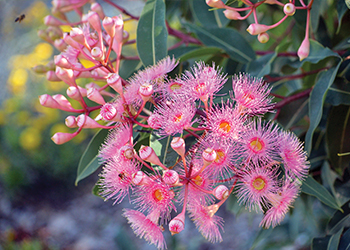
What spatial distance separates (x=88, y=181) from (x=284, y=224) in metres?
2.18

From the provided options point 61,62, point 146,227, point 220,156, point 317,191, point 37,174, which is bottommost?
point 37,174

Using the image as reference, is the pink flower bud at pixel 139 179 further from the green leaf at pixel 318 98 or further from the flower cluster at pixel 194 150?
the green leaf at pixel 318 98

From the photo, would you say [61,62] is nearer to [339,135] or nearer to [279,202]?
[279,202]

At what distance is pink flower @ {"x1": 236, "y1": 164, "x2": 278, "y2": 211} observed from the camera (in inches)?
18.0

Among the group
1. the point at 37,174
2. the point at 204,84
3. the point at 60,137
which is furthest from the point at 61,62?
the point at 37,174

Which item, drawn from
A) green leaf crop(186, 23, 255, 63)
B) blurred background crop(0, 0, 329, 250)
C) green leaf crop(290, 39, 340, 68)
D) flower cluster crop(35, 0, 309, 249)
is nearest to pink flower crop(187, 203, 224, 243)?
flower cluster crop(35, 0, 309, 249)

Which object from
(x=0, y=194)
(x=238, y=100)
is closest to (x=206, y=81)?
(x=238, y=100)

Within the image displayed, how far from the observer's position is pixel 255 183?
470 mm

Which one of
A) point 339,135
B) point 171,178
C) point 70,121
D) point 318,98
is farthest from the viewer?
point 339,135

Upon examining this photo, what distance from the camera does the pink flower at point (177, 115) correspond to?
451 mm

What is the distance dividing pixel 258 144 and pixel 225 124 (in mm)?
67

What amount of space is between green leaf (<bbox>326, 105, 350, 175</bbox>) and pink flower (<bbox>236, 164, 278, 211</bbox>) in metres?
0.39

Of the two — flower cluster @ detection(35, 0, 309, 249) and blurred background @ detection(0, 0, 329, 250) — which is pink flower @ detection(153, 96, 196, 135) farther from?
blurred background @ detection(0, 0, 329, 250)

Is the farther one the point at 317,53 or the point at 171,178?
the point at 317,53
